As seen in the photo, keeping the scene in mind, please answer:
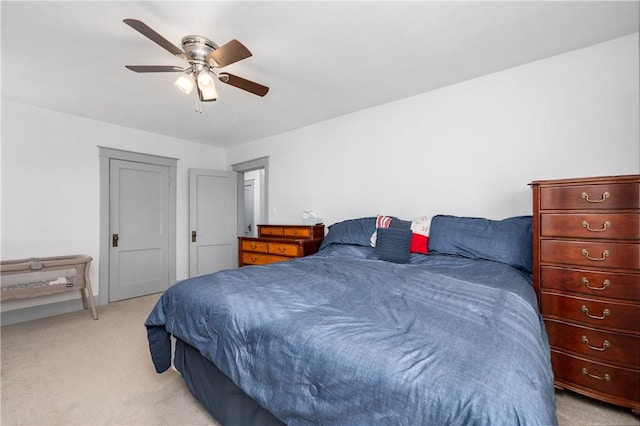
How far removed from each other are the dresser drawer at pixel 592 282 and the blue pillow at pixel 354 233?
1384mm

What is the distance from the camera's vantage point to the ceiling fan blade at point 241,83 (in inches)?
77.5

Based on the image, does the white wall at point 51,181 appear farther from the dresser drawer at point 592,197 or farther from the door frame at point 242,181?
the dresser drawer at point 592,197

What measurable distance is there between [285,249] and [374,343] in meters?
2.55

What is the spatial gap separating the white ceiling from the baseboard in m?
2.38

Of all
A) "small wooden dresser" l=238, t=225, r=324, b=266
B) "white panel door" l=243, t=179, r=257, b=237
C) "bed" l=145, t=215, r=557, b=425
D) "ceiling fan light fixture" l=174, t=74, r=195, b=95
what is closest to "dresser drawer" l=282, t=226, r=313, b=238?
"small wooden dresser" l=238, t=225, r=324, b=266

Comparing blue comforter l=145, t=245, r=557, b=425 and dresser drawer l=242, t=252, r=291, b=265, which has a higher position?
blue comforter l=145, t=245, r=557, b=425

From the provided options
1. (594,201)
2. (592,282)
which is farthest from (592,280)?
(594,201)

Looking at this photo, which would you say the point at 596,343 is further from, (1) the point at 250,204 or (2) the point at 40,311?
(1) the point at 250,204

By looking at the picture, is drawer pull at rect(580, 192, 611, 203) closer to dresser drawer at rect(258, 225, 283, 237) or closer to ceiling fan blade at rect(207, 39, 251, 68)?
ceiling fan blade at rect(207, 39, 251, 68)

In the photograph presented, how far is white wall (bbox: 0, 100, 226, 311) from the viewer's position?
122 inches

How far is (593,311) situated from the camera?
1625mm

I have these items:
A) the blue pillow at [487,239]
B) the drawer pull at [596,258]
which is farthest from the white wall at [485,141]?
the drawer pull at [596,258]

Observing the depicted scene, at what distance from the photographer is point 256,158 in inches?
182

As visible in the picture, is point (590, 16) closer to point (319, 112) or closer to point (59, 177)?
point (319, 112)
